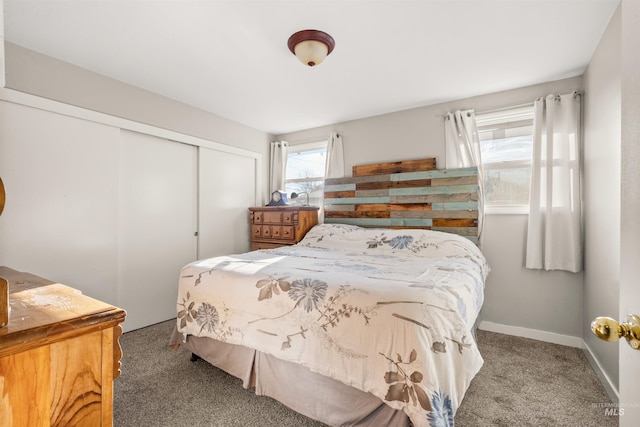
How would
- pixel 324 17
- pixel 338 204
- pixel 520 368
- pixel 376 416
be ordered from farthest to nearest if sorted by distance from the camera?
pixel 338 204 → pixel 520 368 → pixel 324 17 → pixel 376 416

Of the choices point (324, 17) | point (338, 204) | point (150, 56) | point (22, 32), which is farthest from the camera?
point (338, 204)

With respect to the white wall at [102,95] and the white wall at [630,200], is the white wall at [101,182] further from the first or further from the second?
the white wall at [630,200]

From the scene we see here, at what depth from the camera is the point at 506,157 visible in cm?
292

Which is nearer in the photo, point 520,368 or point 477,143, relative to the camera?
point 520,368

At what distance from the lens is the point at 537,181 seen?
267cm

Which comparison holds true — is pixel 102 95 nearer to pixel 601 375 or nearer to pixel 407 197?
pixel 407 197

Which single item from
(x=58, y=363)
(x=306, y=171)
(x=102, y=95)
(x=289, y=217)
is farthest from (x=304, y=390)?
(x=306, y=171)

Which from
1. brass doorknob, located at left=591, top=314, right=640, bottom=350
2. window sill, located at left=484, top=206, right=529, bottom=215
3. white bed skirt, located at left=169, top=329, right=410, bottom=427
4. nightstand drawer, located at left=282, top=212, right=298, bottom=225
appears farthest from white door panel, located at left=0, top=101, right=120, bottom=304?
window sill, located at left=484, top=206, right=529, bottom=215

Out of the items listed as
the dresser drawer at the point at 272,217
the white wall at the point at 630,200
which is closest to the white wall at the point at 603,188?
the white wall at the point at 630,200

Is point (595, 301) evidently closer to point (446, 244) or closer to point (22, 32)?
point (446, 244)

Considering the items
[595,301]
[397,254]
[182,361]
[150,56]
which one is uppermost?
[150,56]

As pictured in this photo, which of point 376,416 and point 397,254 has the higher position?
point 397,254

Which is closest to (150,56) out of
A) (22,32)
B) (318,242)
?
(22,32)

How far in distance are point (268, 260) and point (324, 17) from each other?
1.68 m
